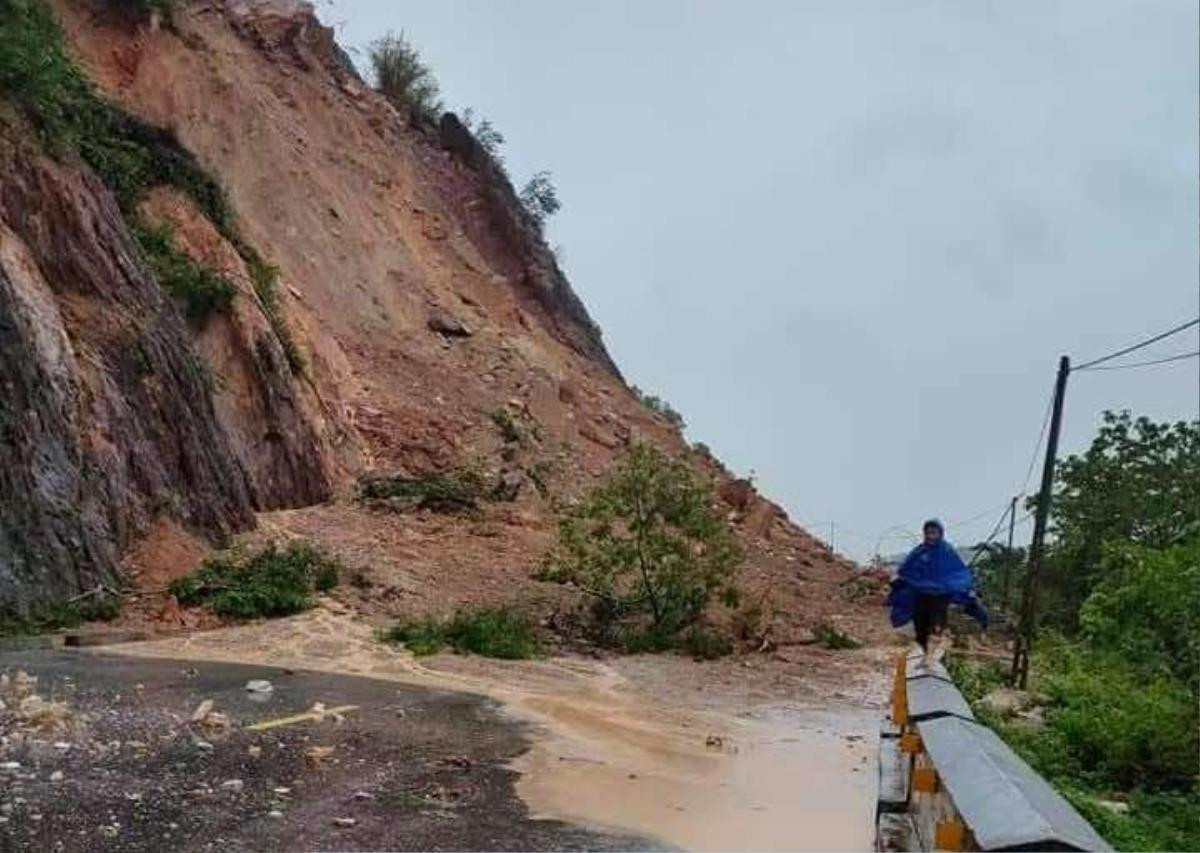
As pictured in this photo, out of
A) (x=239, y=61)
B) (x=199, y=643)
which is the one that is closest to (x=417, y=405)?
(x=239, y=61)

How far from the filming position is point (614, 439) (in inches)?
1244

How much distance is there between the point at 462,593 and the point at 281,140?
15.7 meters

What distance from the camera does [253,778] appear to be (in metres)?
7.43

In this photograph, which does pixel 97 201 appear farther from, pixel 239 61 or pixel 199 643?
pixel 239 61

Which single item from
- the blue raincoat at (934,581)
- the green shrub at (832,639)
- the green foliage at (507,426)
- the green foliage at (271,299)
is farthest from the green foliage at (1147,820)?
the green foliage at (507,426)

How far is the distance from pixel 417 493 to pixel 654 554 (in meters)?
6.04

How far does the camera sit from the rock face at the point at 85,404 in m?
14.6

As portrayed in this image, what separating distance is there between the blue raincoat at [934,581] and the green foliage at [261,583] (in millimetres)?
9512

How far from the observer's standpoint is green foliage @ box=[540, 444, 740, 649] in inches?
734

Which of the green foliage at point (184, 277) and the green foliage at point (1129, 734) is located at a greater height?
the green foliage at point (184, 277)

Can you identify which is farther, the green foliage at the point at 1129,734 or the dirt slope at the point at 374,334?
the dirt slope at the point at 374,334

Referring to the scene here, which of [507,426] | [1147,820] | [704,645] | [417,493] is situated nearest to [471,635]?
[704,645]

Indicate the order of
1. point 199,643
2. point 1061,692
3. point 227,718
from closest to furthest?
point 227,718
point 1061,692
point 199,643

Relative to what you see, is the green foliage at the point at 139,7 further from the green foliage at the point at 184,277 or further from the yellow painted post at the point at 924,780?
the yellow painted post at the point at 924,780
